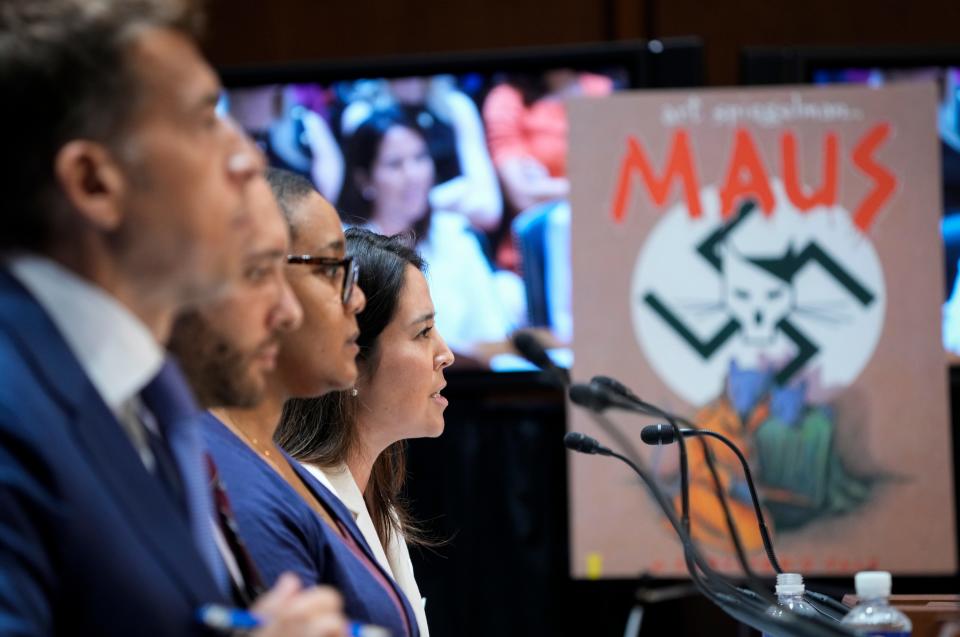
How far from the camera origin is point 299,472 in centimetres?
188

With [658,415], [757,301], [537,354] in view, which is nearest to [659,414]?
[658,415]

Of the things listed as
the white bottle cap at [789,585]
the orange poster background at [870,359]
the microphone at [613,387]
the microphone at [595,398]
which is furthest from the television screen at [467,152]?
the microphone at [595,398]

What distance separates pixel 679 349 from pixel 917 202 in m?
0.83

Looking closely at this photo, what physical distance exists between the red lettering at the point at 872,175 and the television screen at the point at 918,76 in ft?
0.53

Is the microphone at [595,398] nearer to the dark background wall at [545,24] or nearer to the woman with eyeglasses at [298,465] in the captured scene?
the woman with eyeglasses at [298,465]

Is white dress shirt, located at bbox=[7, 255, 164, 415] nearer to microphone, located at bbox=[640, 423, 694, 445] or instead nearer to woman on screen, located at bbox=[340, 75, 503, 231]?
microphone, located at bbox=[640, 423, 694, 445]

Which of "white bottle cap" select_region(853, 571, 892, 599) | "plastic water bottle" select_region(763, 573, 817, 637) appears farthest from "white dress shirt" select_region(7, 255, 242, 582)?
"plastic water bottle" select_region(763, 573, 817, 637)

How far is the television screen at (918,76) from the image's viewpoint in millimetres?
3889

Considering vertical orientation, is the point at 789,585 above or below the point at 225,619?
below

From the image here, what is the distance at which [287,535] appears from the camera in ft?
5.12

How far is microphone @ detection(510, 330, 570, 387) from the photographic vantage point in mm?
1453

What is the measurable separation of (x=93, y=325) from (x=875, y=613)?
1018 millimetres

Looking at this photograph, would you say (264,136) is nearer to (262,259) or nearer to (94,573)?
(262,259)

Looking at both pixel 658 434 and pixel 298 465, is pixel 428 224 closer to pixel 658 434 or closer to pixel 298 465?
pixel 298 465
